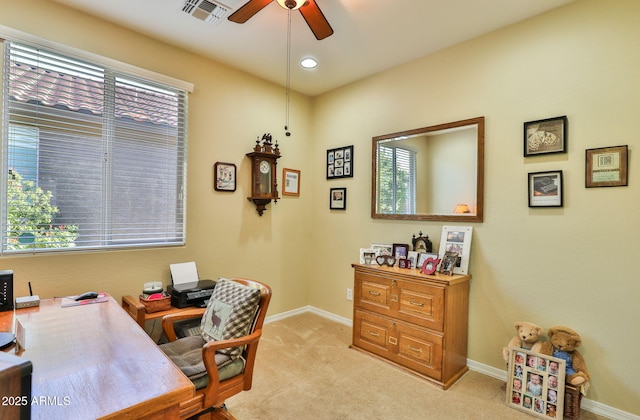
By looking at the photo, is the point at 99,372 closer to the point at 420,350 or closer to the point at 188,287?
the point at 188,287

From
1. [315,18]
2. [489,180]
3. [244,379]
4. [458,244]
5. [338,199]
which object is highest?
[315,18]

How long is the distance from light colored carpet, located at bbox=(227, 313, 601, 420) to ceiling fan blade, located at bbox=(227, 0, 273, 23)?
101 inches

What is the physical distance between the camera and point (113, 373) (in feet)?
3.69

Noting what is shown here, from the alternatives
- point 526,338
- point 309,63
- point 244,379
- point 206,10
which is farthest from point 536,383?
point 206,10

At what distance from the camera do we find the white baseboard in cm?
202

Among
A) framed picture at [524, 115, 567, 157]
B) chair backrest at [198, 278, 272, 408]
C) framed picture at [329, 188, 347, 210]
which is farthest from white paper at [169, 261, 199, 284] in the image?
framed picture at [524, 115, 567, 157]

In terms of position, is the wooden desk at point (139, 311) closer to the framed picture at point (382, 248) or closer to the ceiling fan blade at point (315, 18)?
the framed picture at point (382, 248)

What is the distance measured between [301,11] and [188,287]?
2.28 metres

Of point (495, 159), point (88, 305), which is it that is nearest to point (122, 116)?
point (88, 305)

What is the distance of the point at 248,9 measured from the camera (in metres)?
1.96

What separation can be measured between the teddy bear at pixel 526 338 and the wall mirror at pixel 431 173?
85cm

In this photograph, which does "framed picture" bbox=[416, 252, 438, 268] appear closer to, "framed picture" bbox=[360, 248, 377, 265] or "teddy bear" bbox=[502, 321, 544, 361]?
"framed picture" bbox=[360, 248, 377, 265]

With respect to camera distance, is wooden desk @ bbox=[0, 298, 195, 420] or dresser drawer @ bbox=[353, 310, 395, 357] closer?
wooden desk @ bbox=[0, 298, 195, 420]

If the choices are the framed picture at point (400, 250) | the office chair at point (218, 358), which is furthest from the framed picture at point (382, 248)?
the office chair at point (218, 358)
